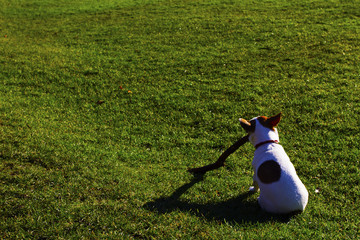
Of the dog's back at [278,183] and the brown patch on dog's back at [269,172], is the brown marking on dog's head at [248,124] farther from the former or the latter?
the brown patch on dog's back at [269,172]

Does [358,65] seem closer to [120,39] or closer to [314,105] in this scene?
[314,105]

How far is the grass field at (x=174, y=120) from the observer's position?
489 cm

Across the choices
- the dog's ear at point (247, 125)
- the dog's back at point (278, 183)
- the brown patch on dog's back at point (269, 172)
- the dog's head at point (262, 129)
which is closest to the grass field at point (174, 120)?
the dog's back at point (278, 183)

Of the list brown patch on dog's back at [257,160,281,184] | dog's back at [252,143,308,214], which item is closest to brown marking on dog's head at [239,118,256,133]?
dog's back at [252,143,308,214]

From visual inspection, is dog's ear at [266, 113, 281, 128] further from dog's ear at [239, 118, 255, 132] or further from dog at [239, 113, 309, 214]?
dog's ear at [239, 118, 255, 132]

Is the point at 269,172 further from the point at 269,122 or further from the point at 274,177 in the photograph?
the point at 269,122

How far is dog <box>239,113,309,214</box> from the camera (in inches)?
176

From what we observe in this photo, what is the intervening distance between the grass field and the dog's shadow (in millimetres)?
28

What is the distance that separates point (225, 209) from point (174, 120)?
342 cm

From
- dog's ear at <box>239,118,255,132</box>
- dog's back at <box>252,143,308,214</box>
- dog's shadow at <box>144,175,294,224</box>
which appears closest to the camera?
dog's back at <box>252,143,308,214</box>

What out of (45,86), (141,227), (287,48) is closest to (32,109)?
(45,86)

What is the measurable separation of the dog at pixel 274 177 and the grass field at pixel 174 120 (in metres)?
0.27

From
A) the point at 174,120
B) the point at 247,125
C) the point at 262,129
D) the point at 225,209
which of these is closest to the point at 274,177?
the point at 262,129

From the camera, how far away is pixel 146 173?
614 centimetres
